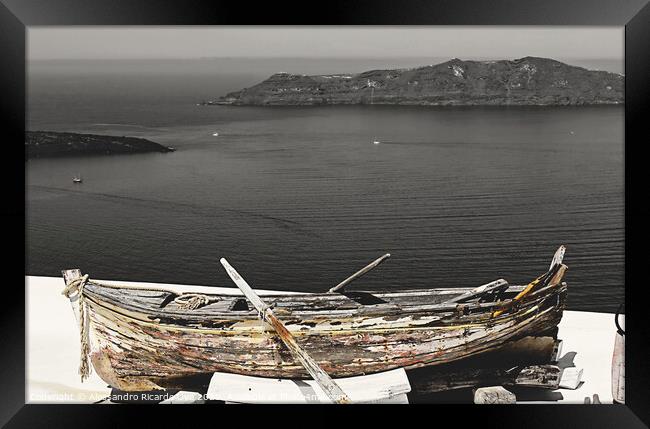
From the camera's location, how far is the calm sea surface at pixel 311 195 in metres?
4.24

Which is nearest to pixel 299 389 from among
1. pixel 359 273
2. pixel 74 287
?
pixel 359 273

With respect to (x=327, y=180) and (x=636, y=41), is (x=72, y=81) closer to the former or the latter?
(x=327, y=180)

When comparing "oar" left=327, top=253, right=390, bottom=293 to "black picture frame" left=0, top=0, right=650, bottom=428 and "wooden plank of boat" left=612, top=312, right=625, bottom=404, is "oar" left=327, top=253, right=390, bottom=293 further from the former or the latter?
"wooden plank of boat" left=612, top=312, right=625, bottom=404

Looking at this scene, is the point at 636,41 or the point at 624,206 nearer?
the point at 636,41

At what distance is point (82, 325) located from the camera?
4.11 meters

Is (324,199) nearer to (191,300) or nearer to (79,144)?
(191,300)

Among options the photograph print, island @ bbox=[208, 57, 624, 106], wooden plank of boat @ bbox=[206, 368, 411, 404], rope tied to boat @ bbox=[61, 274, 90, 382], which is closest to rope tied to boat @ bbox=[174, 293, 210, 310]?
the photograph print

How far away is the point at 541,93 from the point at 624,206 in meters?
0.75

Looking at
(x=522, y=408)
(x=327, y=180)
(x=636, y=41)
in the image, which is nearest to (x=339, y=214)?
(x=327, y=180)

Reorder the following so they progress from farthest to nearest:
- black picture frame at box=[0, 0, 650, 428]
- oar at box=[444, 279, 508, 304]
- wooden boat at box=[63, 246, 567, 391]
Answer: oar at box=[444, 279, 508, 304]
wooden boat at box=[63, 246, 567, 391]
black picture frame at box=[0, 0, 650, 428]

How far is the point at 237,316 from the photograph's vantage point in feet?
13.3

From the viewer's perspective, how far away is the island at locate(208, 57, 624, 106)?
4266 millimetres

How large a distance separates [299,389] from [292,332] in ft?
1.01

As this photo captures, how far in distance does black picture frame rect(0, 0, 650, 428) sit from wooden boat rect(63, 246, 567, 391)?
0.74 ft
